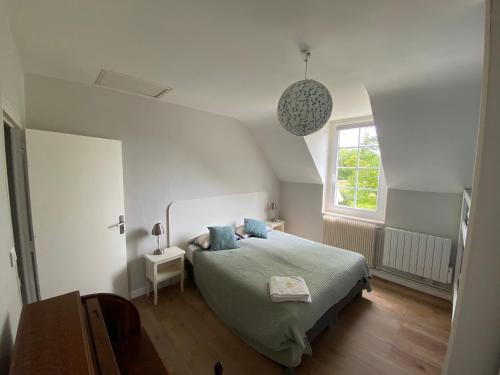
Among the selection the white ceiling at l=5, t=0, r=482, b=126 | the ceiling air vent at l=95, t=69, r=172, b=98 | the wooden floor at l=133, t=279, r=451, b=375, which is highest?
the white ceiling at l=5, t=0, r=482, b=126

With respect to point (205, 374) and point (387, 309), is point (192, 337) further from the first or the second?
point (387, 309)

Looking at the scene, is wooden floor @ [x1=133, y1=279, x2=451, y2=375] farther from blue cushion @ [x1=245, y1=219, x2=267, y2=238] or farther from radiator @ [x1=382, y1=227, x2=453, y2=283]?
blue cushion @ [x1=245, y1=219, x2=267, y2=238]

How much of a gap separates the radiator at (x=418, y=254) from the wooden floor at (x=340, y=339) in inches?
13.6

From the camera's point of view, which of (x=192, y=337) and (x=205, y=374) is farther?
(x=192, y=337)

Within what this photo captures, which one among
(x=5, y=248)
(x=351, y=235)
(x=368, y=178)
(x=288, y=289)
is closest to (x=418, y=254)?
(x=351, y=235)

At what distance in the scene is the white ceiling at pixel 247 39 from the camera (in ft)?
3.58

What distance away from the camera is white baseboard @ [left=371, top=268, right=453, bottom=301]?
2664mm

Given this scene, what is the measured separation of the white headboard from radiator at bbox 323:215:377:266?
1290 millimetres

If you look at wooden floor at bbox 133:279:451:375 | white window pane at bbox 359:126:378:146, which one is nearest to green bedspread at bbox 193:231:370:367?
wooden floor at bbox 133:279:451:375

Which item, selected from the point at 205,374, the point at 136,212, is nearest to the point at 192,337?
the point at 205,374

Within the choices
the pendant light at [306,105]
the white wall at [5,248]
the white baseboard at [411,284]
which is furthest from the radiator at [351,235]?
the white wall at [5,248]

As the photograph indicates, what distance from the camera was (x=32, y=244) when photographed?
1789 mm

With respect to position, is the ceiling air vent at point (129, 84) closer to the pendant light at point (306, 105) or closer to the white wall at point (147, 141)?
the white wall at point (147, 141)

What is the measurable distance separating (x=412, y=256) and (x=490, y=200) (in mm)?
2479
